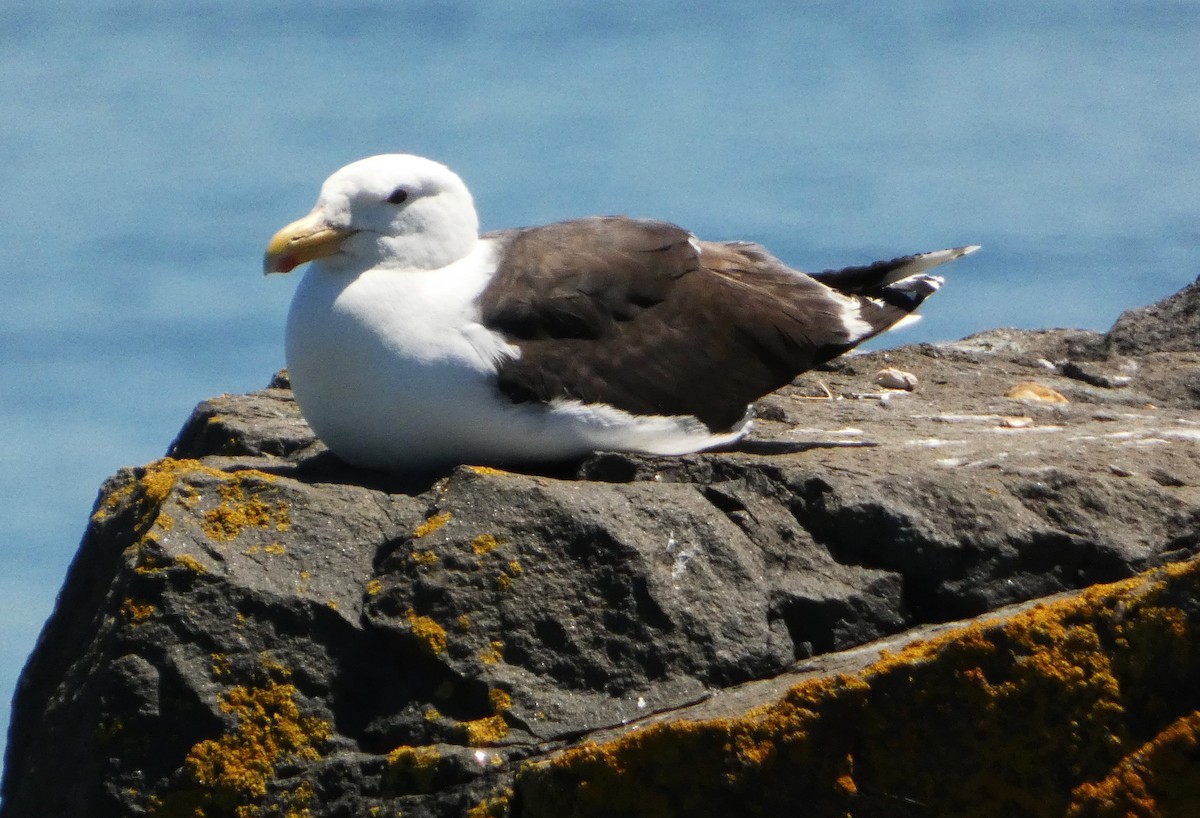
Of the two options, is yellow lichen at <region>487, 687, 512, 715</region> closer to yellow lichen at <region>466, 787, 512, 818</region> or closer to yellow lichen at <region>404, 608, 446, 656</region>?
yellow lichen at <region>404, 608, 446, 656</region>

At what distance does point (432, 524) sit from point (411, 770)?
0.82 metres

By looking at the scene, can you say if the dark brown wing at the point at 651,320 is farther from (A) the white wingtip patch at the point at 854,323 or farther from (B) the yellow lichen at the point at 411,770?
(B) the yellow lichen at the point at 411,770

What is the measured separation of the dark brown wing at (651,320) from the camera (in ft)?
20.0

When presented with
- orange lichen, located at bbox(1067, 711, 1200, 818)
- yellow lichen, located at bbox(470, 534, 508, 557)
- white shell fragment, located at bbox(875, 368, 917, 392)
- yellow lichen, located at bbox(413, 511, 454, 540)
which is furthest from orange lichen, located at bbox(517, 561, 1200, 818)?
white shell fragment, located at bbox(875, 368, 917, 392)

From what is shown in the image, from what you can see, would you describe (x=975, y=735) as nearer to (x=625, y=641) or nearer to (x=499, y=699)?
(x=625, y=641)

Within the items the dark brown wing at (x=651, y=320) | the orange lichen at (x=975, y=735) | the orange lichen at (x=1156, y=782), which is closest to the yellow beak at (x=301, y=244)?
the dark brown wing at (x=651, y=320)

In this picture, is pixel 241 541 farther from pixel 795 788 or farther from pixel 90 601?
pixel 795 788

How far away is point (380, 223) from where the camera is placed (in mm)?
A: 6332

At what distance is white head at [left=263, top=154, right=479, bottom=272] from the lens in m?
6.22

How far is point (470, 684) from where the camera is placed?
4.99 m

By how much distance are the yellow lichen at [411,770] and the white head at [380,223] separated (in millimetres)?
2093

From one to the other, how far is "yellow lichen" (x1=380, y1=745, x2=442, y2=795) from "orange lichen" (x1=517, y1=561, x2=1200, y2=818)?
54 centimetres

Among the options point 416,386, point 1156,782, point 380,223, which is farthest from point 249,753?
point 1156,782

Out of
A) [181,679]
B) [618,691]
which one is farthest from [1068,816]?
[181,679]
